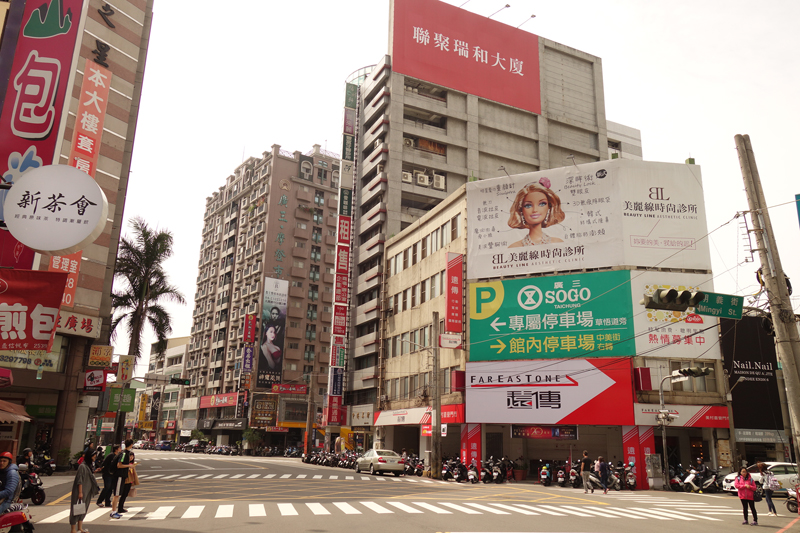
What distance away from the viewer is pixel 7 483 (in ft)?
34.5

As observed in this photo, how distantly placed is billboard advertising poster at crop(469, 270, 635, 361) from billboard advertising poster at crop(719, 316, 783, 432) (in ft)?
19.3

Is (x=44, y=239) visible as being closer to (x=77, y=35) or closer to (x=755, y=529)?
(x=77, y=35)

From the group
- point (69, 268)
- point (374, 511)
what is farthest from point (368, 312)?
point (374, 511)

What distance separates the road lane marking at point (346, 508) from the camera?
15.7 metres

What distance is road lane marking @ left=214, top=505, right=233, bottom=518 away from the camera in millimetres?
14559

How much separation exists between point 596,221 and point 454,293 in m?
10.2

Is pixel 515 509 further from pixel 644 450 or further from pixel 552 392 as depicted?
pixel 552 392

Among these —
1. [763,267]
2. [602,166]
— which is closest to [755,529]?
[763,267]

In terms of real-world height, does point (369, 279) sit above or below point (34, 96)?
above

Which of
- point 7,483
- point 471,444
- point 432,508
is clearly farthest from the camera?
point 471,444

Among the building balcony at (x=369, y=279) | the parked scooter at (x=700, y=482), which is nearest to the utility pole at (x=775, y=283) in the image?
the parked scooter at (x=700, y=482)

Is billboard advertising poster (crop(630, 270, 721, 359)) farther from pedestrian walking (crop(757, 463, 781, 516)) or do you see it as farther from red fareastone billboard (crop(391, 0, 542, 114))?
red fareastone billboard (crop(391, 0, 542, 114))

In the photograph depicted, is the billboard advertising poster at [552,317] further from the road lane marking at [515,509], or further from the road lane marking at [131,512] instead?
the road lane marking at [131,512]

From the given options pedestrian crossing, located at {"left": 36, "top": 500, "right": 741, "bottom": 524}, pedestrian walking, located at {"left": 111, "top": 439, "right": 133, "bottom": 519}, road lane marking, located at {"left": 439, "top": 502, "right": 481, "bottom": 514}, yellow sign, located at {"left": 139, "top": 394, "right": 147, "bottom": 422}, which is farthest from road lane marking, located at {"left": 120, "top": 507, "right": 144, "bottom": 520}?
yellow sign, located at {"left": 139, "top": 394, "right": 147, "bottom": 422}
